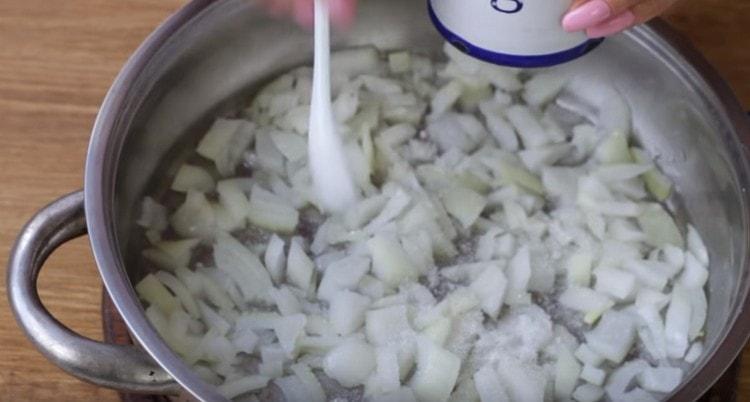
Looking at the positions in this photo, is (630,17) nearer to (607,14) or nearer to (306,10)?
(607,14)

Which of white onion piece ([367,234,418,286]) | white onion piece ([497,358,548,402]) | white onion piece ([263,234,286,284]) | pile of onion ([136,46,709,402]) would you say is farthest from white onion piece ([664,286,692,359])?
white onion piece ([263,234,286,284])

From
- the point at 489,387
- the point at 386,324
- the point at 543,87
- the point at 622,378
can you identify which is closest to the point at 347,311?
the point at 386,324

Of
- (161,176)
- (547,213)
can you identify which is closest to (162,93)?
(161,176)

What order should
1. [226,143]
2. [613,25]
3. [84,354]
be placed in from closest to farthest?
[84,354], [613,25], [226,143]

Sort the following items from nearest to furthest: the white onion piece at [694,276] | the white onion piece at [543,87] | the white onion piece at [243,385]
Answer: the white onion piece at [243,385] < the white onion piece at [694,276] < the white onion piece at [543,87]

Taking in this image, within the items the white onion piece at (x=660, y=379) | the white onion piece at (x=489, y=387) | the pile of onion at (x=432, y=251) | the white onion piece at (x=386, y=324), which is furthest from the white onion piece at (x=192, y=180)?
the white onion piece at (x=660, y=379)

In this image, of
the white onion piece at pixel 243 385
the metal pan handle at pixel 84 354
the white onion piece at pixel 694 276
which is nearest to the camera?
the metal pan handle at pixel 84 354

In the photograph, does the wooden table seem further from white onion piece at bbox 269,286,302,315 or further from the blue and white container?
the blue and white container

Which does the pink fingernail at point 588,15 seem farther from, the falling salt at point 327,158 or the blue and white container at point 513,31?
the falling salt at point 327,158
